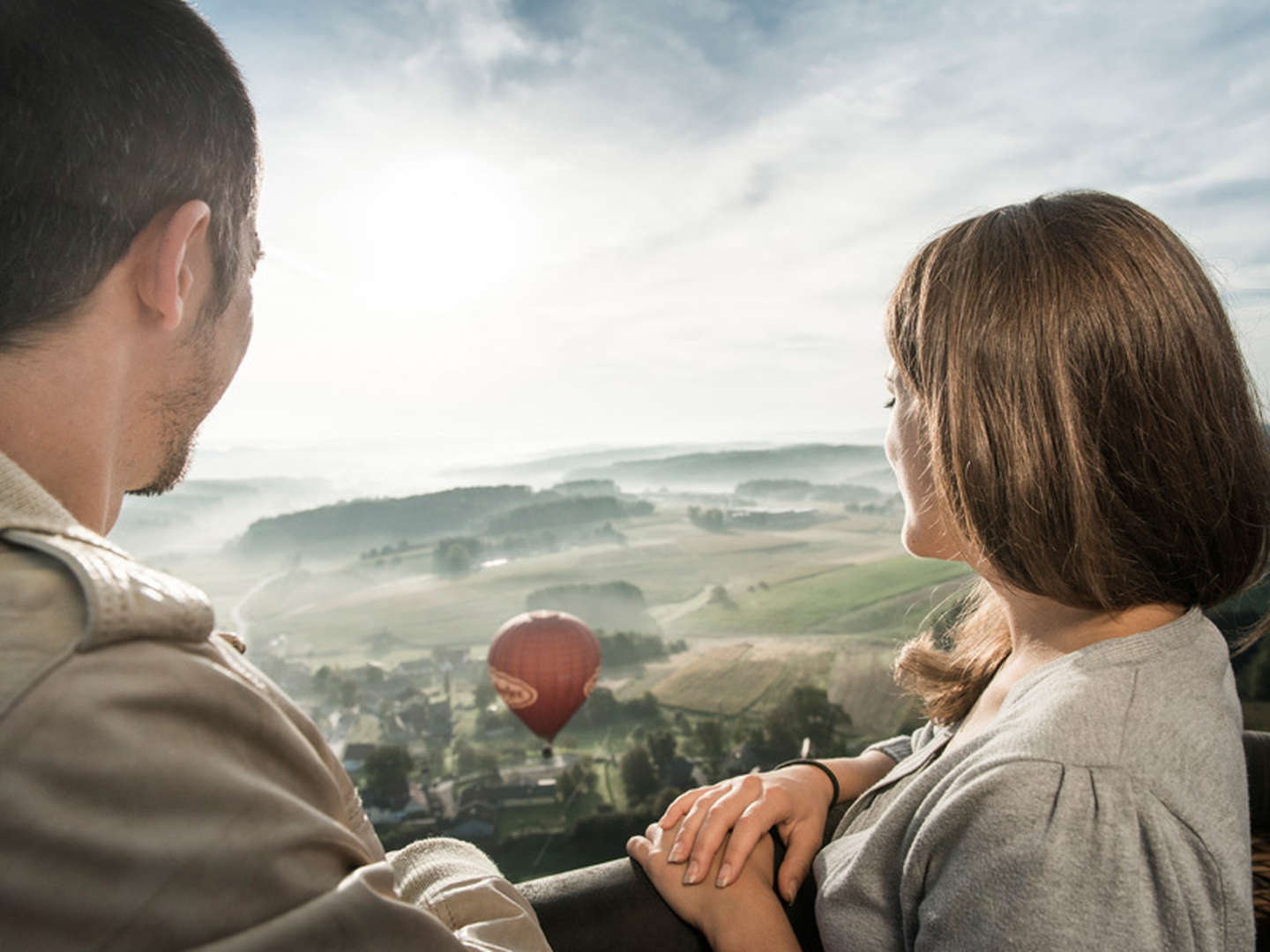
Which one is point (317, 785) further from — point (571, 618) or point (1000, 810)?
point (571, 618)

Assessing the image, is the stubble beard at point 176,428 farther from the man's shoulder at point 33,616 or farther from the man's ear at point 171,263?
the man's shoulder at point 33,616

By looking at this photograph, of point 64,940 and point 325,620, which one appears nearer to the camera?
point 64,940

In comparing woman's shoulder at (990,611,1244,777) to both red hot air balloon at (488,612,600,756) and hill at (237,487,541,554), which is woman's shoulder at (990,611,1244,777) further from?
hill at (237,487,541,554)

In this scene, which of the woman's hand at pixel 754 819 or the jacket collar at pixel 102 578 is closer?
the jacket collar at pixel 102 578

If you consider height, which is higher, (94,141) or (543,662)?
(94,141)

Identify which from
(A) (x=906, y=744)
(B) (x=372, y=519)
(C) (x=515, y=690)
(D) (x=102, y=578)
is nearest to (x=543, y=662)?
(C) (x=515, y=690)

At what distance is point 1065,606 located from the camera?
81 centimetres

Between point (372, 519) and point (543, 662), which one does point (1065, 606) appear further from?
point (372, 519)

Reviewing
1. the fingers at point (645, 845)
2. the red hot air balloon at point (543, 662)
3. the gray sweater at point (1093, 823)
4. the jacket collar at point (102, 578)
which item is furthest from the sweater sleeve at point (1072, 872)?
the red hot air balloon at point (543, 662)

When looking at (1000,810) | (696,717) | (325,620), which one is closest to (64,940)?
(1000,810)

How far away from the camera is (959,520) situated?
812mm

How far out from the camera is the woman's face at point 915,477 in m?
0.86

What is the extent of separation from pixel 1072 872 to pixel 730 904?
366 mm

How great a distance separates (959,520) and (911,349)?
7.5 inches
